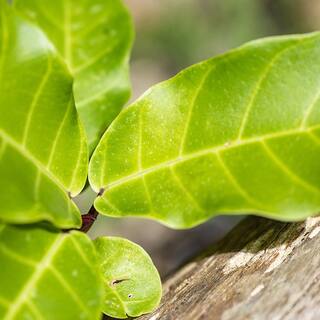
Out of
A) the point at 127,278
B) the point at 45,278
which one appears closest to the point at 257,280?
the point at 127,278

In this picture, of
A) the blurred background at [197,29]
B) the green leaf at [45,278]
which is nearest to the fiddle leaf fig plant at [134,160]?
the green leaf at [45,278]

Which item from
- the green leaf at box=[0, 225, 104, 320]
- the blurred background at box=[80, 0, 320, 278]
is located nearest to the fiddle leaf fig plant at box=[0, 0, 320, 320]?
the green leaf at box=[0, 225, 104, 320]

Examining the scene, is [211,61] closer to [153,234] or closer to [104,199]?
[104,199]

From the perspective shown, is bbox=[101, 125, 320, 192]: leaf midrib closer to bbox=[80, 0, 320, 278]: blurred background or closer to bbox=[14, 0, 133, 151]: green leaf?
bbox=[14, 0, 133, 151]: green leaf

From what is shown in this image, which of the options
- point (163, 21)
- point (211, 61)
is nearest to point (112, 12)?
point (211, 61)

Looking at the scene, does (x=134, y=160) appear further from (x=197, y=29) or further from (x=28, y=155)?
(x=197, y=29)
